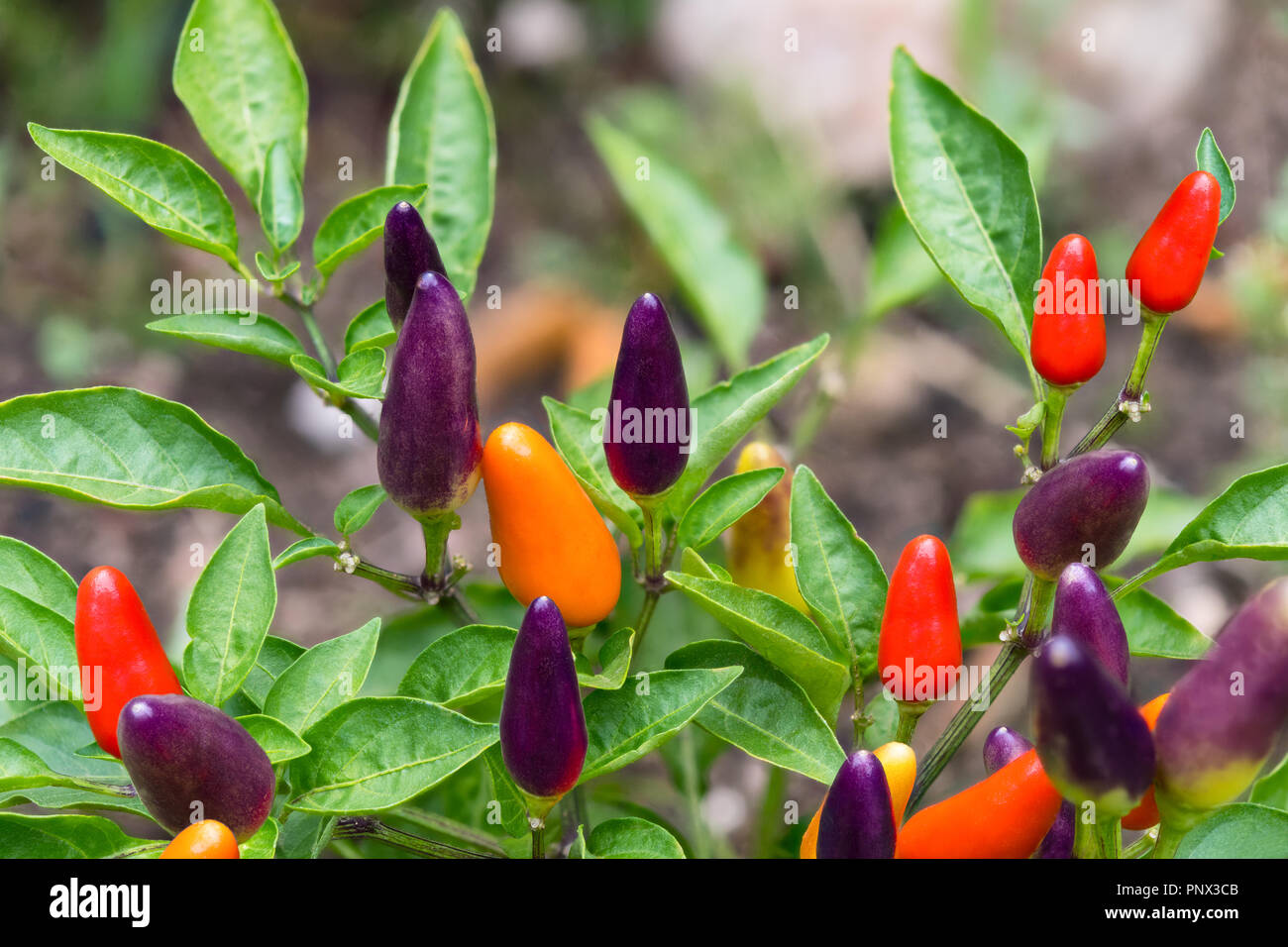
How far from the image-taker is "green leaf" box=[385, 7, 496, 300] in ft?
3.29

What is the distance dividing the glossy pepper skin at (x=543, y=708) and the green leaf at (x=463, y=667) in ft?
0.30

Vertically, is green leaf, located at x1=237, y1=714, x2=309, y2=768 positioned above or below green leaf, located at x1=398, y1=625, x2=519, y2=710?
Answer: below

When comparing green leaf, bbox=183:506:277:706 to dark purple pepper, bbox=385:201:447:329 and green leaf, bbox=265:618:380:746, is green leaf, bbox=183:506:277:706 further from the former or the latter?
dark purple pepper, bbox=385:201:447:329

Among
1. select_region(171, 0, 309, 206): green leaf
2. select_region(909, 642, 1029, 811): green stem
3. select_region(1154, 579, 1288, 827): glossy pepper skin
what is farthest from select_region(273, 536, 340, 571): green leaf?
select_region(1154, 579, 1288, 827): glossy pepper skin

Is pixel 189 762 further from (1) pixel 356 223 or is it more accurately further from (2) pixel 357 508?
(1) pixel 356 223

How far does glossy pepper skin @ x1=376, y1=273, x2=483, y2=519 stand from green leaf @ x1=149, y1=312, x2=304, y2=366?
0.46ft

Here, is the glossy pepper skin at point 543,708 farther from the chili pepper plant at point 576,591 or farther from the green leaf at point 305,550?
the green leaf at point 305,550

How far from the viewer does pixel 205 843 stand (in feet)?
2.08

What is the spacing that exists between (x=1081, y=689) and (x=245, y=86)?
0.81 m

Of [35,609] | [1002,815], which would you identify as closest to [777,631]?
[1002,815]

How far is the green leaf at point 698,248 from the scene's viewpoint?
1448mm

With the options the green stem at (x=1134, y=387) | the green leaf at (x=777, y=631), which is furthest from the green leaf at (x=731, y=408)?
the green stem at (x=1134, y=387)

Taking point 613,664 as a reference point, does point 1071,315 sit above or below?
above

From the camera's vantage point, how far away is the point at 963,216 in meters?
0.91
